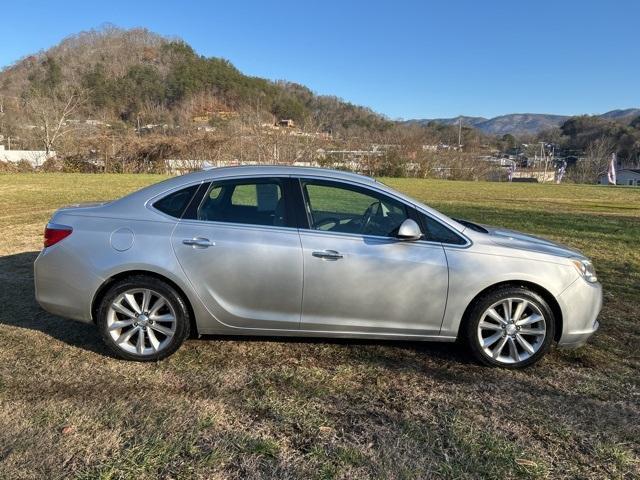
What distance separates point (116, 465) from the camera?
2619mm

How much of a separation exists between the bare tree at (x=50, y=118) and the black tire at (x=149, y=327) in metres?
45.5

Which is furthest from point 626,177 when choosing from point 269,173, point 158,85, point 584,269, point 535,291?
point 269,173

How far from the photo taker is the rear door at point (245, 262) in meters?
3.78

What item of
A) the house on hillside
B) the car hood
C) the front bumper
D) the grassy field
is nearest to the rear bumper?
the grassy field

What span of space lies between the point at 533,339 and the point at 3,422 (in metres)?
A: 3.76

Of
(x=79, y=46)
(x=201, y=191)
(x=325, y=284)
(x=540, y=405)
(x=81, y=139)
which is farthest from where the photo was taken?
(x=79, y=46)

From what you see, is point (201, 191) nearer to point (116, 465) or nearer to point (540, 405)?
point (116, 465)

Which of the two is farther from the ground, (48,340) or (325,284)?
(325,284)

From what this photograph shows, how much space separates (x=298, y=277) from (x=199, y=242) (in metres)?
0.81

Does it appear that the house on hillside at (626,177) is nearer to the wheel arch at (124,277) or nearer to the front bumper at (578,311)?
the front bumper at (578,311)

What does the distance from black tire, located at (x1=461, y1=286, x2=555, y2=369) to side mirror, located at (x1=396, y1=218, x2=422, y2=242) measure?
717 millimetres

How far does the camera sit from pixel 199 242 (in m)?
3.81

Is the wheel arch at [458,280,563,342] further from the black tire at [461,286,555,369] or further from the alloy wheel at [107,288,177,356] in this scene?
the alloy wheel at [107,288,177,356]

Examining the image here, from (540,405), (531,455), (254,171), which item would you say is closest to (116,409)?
(254,171)
